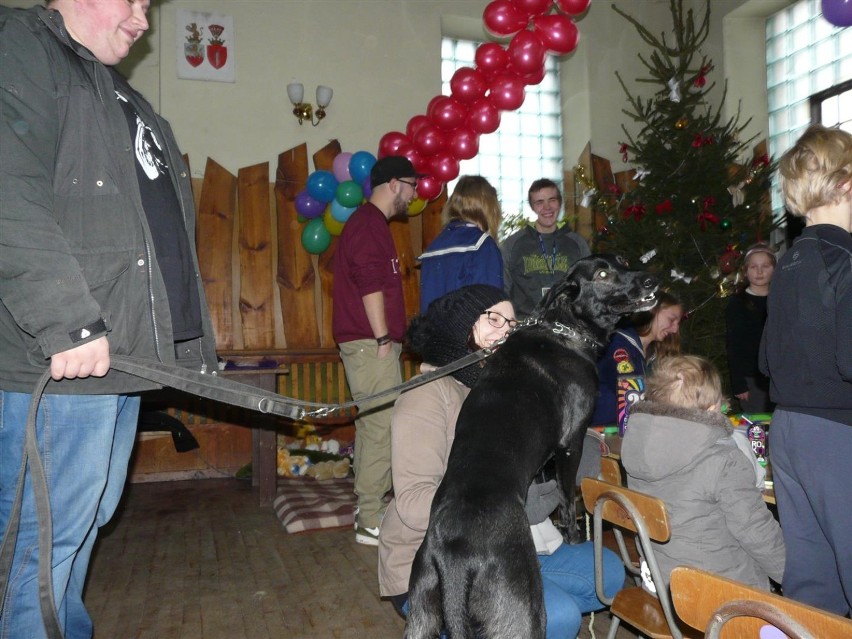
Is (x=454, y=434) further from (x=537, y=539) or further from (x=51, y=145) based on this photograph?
(x=51, y=145)

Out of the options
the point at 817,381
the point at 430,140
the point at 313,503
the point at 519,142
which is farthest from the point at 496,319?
the point at 519,142

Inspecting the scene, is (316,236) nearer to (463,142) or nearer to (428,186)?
(428,186)

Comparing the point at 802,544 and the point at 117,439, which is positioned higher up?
the point at 117,439

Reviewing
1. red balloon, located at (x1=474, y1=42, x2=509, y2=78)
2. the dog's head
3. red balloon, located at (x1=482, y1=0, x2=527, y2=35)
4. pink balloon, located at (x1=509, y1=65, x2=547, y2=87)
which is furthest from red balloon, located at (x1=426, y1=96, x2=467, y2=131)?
the dog's head

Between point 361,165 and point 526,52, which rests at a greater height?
point 526,52

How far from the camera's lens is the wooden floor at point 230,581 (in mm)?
2613

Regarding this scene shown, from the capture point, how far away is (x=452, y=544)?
4.49ft

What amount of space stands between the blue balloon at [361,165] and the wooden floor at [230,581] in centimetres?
248

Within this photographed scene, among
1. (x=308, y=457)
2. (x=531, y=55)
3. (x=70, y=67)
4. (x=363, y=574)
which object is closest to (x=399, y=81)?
(x=531, y=55)

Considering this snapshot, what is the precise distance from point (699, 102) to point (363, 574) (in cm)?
439

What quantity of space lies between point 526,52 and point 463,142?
2.50 ft

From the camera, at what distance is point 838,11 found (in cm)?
369

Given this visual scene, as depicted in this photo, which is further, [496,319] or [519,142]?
[519,142]

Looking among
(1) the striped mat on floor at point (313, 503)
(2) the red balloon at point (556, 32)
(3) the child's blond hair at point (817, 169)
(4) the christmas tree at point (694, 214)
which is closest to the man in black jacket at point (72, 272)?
(3) the child's blond hair at point (817, 169)
